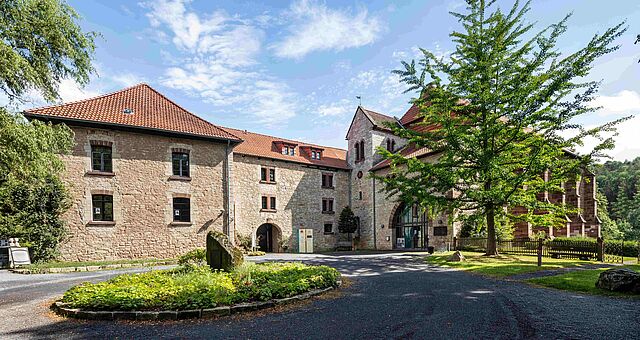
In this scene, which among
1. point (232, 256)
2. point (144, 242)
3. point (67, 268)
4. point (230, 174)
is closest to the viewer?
point (232, 256)

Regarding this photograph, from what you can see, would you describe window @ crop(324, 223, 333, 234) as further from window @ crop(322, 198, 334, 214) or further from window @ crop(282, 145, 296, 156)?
window @ crop(282, 145, 296, 156)

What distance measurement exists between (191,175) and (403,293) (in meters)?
17.2

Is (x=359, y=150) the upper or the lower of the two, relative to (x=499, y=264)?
upper

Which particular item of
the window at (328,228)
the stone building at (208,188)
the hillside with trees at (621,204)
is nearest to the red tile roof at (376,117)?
the stone building at (208,188)

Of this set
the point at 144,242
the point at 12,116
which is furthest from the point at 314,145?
the point at 12,116

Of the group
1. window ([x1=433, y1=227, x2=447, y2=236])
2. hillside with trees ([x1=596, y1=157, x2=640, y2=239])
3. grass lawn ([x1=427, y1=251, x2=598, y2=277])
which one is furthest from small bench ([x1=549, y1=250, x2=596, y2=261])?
hillside with trees ([x1=596, y1=157, x2=640, y2=239])

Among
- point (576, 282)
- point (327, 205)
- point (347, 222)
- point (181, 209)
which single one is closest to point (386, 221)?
point (347, 222)

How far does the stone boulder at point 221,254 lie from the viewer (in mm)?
10688

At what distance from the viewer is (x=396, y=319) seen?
662 cm

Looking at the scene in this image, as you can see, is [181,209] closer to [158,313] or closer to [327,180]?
[327,180]

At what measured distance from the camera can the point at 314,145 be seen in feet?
108

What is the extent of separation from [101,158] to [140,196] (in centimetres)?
304

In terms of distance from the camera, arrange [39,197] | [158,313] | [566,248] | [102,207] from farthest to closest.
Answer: [102,207] < [566,248] < [39,197] < [158,313]

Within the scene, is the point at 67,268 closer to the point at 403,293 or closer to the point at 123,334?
the point at 123,334
